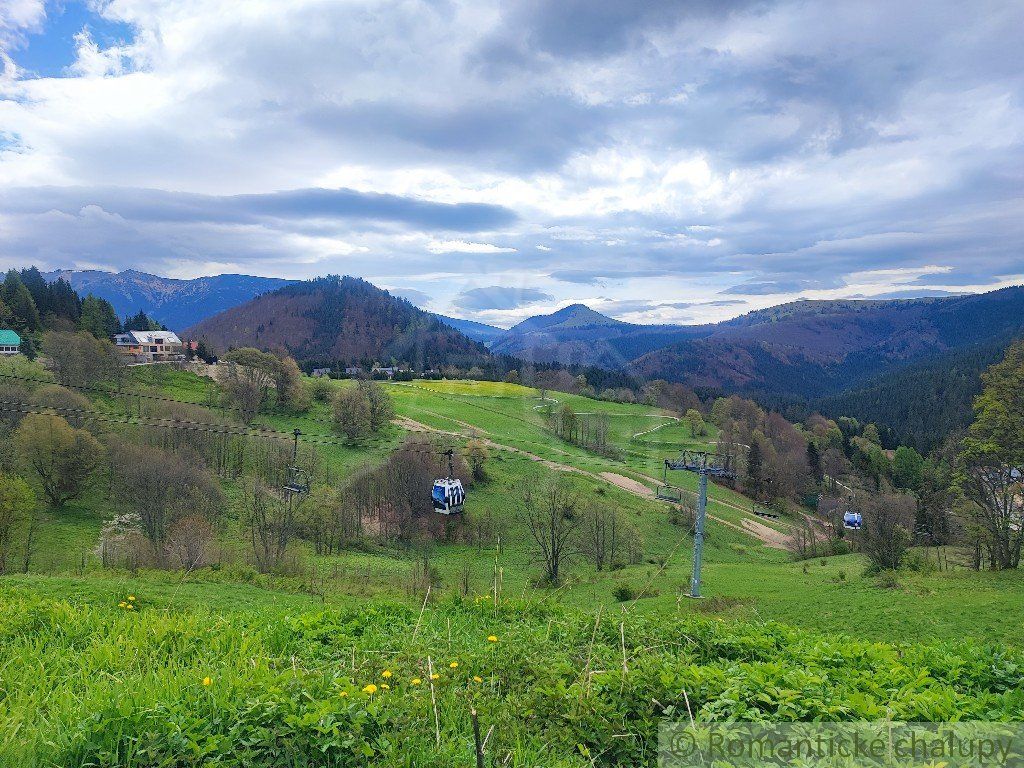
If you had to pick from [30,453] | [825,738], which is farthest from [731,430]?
[825,738]

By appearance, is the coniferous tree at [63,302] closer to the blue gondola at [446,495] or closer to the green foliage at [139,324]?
the green foliage at [139,324]

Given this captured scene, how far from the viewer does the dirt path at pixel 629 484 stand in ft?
203

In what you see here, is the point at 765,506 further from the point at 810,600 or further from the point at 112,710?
the point at 112,710

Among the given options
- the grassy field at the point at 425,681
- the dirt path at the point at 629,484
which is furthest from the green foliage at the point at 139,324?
the grassy field at the point at 425,681

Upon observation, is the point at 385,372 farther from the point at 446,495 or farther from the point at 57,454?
the point at 57,454

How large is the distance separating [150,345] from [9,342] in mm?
25144

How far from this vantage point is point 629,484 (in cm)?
6912

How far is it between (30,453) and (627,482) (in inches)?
2345

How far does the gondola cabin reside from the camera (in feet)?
166

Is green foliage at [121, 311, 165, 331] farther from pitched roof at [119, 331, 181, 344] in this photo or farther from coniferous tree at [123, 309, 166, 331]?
pitched roof at [119, 331, 181, 344]

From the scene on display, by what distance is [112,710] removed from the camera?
11.7 ft

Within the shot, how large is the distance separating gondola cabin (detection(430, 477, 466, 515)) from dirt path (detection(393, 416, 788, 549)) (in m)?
11.9

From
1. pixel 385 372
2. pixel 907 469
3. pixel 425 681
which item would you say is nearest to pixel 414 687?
pixel 425 681

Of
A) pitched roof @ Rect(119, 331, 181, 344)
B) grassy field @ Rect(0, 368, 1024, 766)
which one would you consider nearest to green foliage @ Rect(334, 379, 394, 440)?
grassy field @ Rect(0, 368, 1024, 766)
